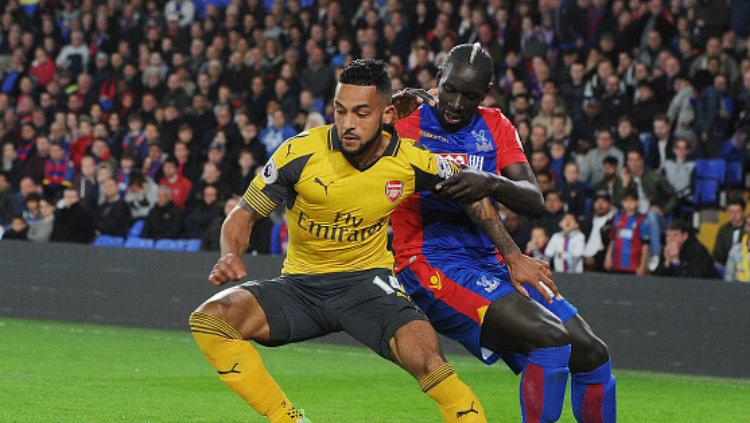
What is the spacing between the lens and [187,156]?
18828 millimetres

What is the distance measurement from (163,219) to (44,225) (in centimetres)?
172

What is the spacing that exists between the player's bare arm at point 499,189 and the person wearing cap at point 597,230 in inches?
289

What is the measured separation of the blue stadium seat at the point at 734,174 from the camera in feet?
51.7

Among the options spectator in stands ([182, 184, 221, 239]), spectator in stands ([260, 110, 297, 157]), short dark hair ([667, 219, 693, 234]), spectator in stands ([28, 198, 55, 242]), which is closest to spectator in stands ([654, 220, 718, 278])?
short dark hair ([667, 219, 693, 234])

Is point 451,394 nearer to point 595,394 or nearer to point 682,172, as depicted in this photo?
point 595,394

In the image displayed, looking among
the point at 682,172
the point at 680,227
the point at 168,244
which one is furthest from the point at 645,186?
the point at 168,244

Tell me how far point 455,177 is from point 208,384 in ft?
16.1

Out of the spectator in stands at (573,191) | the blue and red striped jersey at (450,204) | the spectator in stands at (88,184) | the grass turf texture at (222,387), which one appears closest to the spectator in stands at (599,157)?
the spectator in stands at (573,191)

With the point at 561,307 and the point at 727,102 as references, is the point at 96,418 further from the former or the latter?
the point at 727,102

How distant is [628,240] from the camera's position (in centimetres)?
1406

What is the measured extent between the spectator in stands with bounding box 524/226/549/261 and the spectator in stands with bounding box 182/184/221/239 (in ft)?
14.7

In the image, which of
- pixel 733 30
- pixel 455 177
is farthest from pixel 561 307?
pixel 733 30

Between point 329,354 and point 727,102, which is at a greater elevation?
point 727,102

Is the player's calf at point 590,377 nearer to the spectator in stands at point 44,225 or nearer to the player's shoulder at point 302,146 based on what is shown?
the player's shoulder at point 302,146
